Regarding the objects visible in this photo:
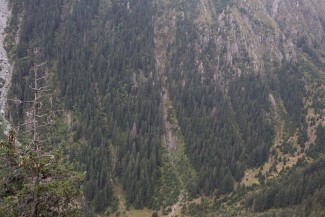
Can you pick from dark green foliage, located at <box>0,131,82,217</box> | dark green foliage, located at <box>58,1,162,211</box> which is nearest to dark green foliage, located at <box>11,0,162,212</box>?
dark green foliage, located at <box>58,1,162,211</box>

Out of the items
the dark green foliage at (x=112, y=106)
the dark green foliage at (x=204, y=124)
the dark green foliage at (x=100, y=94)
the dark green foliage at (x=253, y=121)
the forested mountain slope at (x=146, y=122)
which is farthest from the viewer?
the dark green foliage at (x=253, y=121)

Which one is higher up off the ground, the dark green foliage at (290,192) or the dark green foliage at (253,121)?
the dark green foliage at (253,121)

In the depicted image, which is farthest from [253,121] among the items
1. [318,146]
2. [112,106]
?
[112,106]

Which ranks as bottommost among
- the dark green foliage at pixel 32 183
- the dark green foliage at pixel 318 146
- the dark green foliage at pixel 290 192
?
the dark green foliage at pixel 290 192

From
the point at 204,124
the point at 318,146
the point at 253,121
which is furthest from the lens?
the point at 253,121

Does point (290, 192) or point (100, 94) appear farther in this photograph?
point (100, 94)

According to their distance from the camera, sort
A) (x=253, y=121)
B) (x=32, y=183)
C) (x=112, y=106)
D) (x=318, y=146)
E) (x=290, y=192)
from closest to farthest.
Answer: (x=32, y=183)
(x=290, y=192)
(x=112, y=106)
(x=318, y=146)
(x=253, y=121)

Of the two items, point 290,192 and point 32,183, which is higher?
point 32,183

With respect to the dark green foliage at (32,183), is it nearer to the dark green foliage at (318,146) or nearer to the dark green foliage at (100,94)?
the dark green foliage at (100,94)

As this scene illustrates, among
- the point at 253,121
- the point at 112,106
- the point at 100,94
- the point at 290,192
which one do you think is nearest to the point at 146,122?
the point at 112,106

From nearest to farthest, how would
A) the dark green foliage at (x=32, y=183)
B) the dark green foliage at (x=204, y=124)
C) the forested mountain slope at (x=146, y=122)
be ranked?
the dark green foliage at (x=32, y=183) → the forested mountain slope at (x=146, y=122) → the dark green foliage at (x=204, y=124)

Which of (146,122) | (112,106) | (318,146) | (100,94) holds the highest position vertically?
(100,94)

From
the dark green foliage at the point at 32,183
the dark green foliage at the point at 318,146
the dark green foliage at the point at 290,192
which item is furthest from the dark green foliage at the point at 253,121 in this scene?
the dark green foliage at the point at 32,183

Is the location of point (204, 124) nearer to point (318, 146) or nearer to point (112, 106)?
point (112, 106)
